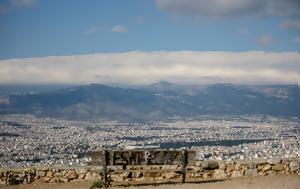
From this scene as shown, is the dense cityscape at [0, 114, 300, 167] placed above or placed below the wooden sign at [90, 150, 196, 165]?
below

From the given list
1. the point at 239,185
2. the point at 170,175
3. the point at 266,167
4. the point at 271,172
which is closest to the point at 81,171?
the point at 170,175

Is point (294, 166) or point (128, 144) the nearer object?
point (294, 166)

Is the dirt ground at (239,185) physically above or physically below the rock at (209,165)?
below

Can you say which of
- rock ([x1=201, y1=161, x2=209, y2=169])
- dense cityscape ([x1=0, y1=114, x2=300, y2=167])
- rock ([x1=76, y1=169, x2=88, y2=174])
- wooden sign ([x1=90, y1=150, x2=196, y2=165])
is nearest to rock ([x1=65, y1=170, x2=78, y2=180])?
rock ([x1=76, y1=169, x2=88, y2=174])

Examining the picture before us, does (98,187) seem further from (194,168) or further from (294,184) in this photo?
(294,184)

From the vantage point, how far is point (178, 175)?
59.9 ft

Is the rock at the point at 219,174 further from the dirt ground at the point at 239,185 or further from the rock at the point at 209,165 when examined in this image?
the dirt ground at the point at 239,185

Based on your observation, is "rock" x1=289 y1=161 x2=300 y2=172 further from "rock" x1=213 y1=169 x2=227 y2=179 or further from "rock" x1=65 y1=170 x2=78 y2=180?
"rock" x1=65 y1=170 x2=78 y2=180

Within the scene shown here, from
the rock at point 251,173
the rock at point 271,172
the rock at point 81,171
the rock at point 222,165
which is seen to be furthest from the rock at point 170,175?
the rock at point 271,172

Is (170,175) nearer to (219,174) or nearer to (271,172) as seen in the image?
(219,174)

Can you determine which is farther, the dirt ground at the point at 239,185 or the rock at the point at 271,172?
the rock at the point at 271,172

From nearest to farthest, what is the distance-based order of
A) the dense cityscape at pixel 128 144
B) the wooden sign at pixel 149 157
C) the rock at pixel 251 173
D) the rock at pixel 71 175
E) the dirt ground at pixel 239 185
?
the dirt ground at pixel 239 185, the wooden sign at pixel 149 157, the rock at pixel 251 173, the rock at pixel 71 175, the dense cityscape at pixel 128 144

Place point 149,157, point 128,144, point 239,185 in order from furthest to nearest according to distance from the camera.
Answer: point 128,144 < point 149,157 < point 239,185

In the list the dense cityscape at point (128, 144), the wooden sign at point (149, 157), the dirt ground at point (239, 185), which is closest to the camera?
the dirt ground at point (239, 185)
